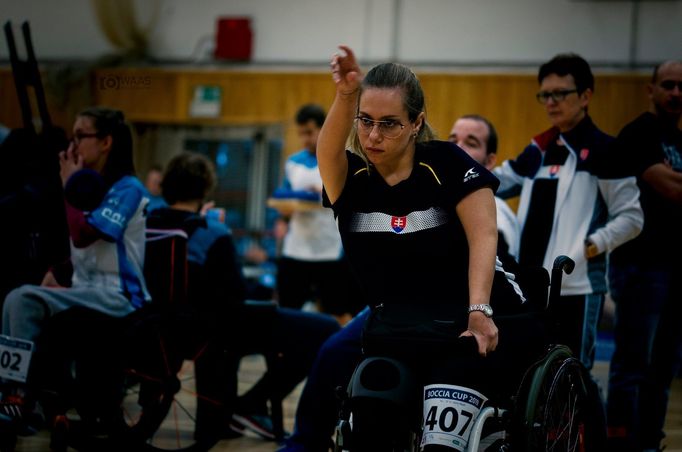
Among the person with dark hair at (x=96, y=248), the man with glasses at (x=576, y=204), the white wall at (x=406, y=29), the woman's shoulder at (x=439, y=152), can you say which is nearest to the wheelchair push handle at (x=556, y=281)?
the woman's shoulder at (x=439, y=152)

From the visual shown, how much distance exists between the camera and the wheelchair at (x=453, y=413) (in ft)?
6.21

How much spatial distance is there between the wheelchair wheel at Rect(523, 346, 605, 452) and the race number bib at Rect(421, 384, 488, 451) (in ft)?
0.39

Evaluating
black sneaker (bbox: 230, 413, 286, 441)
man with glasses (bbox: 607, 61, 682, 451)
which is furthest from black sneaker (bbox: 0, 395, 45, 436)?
man with glasses (bbox: 607, 61, 682, 451)

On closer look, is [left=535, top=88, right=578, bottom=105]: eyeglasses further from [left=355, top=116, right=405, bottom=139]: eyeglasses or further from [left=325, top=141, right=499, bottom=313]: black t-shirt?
[left=355, top=116, right=405, bottom=139]: eyeglasses

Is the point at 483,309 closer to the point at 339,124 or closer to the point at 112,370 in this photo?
the point at 339,124

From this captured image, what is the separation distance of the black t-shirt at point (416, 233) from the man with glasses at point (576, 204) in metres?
0.94

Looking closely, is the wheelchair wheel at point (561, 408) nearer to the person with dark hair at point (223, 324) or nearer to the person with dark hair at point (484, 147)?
the person with dark hair at point (484, 147)

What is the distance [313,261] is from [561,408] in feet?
9.86

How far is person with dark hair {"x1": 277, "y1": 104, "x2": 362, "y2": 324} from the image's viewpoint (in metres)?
5.11

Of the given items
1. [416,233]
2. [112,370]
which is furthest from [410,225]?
[112,370]

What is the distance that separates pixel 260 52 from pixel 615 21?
3115 millimetres

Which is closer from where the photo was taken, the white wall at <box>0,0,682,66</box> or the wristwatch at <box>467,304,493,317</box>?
the wristwatch at <box>467,304,493,317</box>

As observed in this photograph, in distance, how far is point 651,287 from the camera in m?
3.15

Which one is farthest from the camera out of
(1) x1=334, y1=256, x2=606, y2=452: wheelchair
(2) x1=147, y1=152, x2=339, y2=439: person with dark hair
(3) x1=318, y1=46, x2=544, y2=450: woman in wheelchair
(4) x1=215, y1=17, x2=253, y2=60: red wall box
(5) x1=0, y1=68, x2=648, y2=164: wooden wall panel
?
(4) x1=215, y1=17, x2=253, y2=60: red wall box
